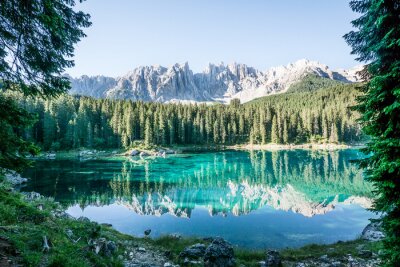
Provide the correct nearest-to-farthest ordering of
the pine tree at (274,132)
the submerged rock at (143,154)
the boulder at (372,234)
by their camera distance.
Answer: the boulder at (372,234) < the submerged rock at (143,154) < the pine tree at (274,132)

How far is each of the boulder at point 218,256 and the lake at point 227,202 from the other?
7.46 meters

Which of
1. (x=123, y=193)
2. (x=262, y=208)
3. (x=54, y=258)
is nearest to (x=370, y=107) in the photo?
(x=54, y=258)

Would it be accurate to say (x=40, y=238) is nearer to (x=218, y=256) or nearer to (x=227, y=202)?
(x=218, y=256)

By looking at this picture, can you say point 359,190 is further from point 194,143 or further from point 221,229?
point 194,143

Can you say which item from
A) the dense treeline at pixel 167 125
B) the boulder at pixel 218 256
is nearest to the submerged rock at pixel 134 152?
the dense treeline at pixel 167 125

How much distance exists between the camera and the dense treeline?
96.4 meters

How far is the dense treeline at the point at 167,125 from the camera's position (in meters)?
96.4

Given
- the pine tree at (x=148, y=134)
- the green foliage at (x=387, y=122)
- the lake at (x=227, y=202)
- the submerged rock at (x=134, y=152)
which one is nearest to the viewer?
the green foliage at (x=387, y=122)

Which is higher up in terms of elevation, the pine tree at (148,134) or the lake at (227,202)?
the pine tree at (148,134)

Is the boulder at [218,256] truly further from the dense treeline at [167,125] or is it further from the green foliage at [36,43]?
the dense treeline at [167,125]

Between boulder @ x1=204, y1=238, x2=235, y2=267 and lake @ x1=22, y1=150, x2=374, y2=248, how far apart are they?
7.46 m

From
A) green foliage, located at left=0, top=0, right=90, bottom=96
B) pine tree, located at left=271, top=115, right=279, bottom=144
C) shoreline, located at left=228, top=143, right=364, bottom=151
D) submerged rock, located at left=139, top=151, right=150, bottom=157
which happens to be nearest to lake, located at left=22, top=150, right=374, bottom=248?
green foliage, located at left=0, top=0, right=90, bottom=96

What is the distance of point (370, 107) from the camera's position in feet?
29.1

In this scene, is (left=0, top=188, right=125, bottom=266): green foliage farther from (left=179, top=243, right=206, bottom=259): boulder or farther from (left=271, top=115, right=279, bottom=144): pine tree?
(left=271, top=115, right=279, bottom=144): pine tree
